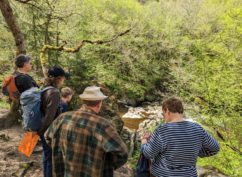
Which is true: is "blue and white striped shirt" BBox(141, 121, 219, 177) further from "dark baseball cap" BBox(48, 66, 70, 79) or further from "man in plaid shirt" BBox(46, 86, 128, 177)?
"dark baseball cap" BBox(48, 66, 70, 79)

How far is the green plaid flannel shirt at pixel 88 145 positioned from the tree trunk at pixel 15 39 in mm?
4887

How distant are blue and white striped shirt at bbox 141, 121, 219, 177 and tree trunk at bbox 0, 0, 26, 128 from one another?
525cm

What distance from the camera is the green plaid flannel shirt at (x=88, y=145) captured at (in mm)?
2641

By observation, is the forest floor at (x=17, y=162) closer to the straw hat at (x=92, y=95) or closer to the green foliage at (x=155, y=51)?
the straw hat at (x=92, y=95)

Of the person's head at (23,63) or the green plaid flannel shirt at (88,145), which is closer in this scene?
the green plaid flannel shirt at (88,145)

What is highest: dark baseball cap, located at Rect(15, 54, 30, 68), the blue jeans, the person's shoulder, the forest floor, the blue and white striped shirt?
dark baseball cap, located at Rect(15, 54, 30, 68)

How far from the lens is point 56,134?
112 inches

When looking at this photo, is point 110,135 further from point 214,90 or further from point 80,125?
point 214,90

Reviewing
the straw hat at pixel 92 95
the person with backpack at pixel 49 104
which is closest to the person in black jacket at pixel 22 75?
the person with backpack at pixel 49 104

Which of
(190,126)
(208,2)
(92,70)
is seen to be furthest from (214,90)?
(208,2)

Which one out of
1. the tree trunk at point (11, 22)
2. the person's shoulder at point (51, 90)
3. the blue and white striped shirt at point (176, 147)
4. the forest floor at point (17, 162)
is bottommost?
the forest floor at point (17, 162)

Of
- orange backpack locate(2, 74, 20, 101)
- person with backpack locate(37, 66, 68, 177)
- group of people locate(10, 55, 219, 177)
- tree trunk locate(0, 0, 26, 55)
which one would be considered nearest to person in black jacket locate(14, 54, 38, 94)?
orange backpack locate(2, 74, 20, 101)

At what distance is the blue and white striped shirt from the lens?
2806 millimetres

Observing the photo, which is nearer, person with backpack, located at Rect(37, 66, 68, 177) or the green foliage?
person with backpack, located at Rect(37, 66, 68, 177)
